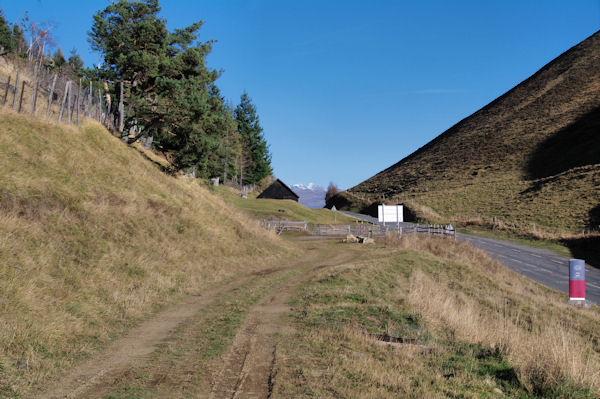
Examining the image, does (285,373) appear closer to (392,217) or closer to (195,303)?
(195,303)

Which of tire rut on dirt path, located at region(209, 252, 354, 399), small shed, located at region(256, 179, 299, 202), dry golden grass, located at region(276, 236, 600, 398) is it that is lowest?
tire rut on dirt path, located at region(209, 252, 354, 399)

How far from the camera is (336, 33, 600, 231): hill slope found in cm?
6544

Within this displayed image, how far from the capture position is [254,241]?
26.5 m

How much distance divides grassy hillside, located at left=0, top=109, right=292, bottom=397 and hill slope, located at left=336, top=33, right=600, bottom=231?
50.3 metres

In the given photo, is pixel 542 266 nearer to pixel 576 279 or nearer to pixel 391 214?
pixel 391 214

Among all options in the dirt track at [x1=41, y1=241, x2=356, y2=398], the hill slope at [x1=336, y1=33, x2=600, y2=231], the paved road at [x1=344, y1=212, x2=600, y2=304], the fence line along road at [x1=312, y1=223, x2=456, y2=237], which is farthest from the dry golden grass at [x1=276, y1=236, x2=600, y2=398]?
the hill slope at [x1=336, y1=33, x2=600, y2=231]

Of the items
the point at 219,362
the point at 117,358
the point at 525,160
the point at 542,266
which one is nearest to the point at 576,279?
the point at 542,266

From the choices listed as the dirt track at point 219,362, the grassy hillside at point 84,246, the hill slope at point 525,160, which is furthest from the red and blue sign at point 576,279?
the hill slope at point 525,160

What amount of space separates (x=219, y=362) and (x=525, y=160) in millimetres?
113213

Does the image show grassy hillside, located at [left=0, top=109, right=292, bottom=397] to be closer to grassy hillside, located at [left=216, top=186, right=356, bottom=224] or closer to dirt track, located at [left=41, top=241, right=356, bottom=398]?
dirt track, located at [left=41, top=241, right=356, bottom=398]

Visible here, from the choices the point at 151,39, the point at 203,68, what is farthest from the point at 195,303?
the point at 203,68

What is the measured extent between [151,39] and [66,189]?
17855mm

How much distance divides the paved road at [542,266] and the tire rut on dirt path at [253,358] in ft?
66.0

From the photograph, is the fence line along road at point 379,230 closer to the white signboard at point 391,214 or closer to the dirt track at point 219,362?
the white signboard at point 391,214
